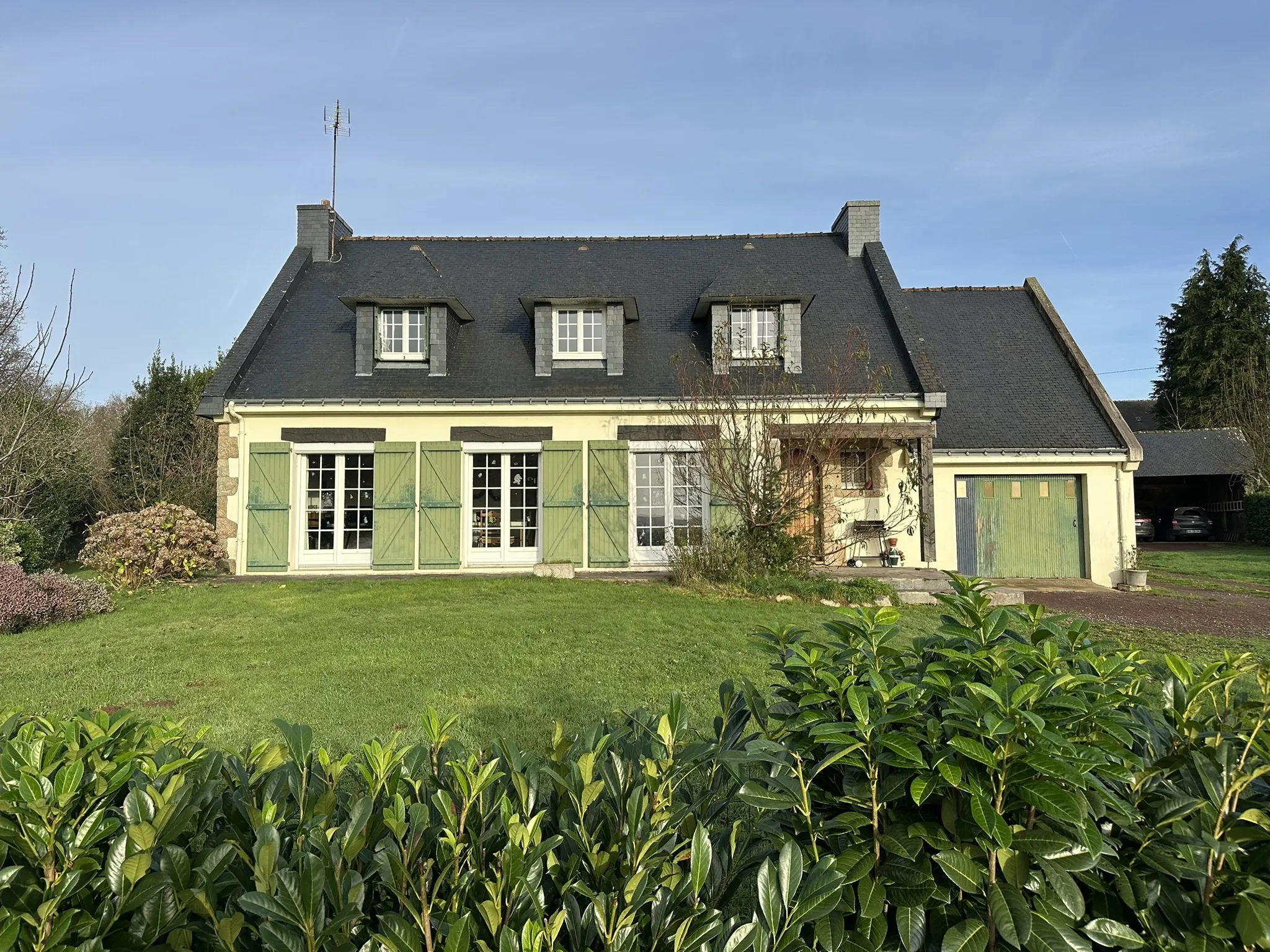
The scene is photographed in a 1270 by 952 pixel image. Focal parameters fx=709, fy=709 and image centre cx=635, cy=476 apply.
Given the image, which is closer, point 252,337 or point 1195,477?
point 252,337

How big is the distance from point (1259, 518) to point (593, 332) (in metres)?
23.4

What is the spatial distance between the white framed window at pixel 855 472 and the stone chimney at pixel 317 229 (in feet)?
39.1

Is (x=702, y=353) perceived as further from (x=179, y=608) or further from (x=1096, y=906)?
(x=1096, y=906)

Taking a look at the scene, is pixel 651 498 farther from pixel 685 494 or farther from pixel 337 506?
pixel 337 506

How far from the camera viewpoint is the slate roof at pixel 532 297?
13008 mm

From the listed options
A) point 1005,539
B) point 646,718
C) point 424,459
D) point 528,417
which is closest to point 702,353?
point 528,417

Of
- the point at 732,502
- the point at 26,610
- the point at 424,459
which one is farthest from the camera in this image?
the point at 424,459

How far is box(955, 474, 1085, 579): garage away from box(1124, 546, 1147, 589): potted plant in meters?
0.79

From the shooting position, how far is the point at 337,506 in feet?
42.2

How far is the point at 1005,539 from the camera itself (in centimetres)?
1335

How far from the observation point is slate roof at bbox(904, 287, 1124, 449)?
44.1ft

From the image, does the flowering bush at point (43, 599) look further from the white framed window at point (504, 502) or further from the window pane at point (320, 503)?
the white framed window at point (504, 502)

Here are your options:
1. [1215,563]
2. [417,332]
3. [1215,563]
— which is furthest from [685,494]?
[1215,563]

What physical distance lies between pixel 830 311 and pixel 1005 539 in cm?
551
